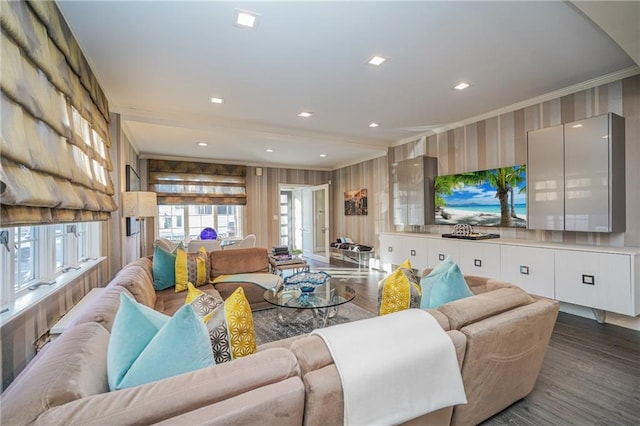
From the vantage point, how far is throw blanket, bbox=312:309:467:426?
1.05 m

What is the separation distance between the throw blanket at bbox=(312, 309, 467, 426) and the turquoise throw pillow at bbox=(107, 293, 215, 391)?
476 millimetres

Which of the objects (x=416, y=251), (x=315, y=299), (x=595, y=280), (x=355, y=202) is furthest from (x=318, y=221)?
(x=595, y=280)

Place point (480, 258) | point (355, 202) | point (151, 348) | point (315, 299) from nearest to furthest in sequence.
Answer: point (151, 348)
point (315, 299)
point (480, 258)
point (355, 202)

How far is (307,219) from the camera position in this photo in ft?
27.4

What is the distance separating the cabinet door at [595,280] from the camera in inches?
107

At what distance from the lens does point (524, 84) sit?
10.5 ft

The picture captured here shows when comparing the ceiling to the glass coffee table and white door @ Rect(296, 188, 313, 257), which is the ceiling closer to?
the glass coffee table

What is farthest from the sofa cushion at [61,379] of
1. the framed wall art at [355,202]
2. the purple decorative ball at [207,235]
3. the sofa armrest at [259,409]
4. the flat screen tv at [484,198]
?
the framed wall art at [355,202]

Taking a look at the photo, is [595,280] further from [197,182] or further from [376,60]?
[197,182]

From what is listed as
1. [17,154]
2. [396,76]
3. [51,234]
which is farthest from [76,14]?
[396,76]

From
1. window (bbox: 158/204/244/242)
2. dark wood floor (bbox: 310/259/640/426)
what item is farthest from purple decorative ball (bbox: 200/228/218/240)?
dark wood floor (bbox: 310/259/640/426)

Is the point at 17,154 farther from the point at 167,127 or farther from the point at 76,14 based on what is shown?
the point at 167,127

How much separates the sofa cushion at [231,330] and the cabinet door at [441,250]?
3.47 meters

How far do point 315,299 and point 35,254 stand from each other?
213cm
